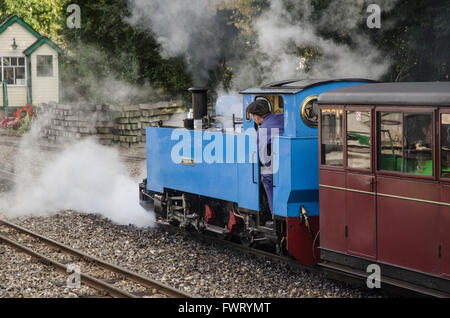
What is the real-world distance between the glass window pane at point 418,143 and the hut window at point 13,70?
32.6 meters

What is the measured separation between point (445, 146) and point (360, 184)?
114 centimetres

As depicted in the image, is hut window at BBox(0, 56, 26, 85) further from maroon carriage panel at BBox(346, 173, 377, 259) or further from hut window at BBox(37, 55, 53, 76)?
maroon carriage panel at BBox(346, 173, 377, 259)

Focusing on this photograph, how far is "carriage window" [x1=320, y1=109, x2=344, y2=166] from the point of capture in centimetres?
719

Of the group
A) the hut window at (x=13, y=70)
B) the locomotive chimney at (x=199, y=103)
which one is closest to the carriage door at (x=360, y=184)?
the locomotive chimney at (x=199, y=103)

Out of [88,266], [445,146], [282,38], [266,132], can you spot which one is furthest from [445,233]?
[282,38]

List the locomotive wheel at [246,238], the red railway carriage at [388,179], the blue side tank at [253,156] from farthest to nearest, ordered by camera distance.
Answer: the locomotive wheel at [246,238] < the blue side tank at [253,156] < the red railway carriage at [388,179]

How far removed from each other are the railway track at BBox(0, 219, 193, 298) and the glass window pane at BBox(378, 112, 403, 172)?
266 centimetres

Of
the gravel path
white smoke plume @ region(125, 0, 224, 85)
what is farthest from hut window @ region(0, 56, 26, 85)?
the gravel path

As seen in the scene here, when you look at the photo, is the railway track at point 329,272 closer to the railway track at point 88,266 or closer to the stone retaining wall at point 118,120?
the railway track at point 88,266

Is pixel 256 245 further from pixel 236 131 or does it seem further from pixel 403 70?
pixel 403 70

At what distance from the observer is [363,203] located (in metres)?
6.92

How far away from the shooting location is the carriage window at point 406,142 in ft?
20.5
